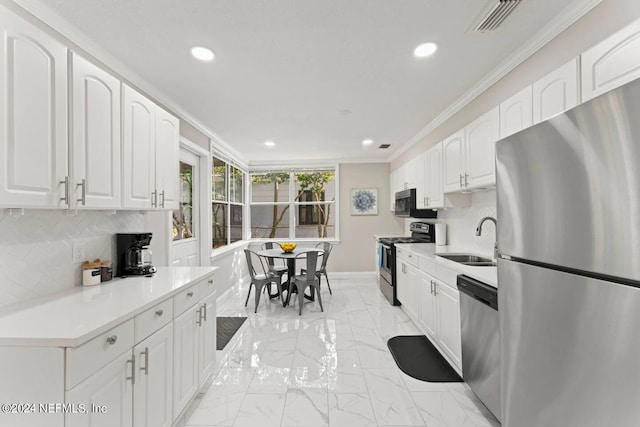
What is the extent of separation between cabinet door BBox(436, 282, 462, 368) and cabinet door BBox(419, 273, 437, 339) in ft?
0.41

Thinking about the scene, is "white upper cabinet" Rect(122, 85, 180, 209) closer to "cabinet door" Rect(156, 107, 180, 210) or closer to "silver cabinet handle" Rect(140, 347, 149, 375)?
"cabinet door" Rect(156, 107, 180, 210)

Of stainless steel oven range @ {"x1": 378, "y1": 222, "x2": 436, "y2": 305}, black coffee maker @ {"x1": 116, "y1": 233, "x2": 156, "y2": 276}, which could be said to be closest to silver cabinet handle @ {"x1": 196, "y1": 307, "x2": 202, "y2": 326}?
black coffee maker @ {"x1": 116, "y1": 233, "x2": 156, "y2": 276}

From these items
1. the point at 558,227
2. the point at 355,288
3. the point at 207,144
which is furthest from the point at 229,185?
the point at 558,227

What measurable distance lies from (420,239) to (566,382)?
12.1 feet

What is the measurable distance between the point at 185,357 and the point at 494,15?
2894 millimetres

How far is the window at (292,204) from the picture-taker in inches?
254

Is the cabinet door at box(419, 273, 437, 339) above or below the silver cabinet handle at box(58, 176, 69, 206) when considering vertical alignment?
below

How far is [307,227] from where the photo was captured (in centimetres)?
650

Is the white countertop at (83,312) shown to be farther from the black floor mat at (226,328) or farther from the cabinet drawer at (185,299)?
the black floor mat at (226,328)

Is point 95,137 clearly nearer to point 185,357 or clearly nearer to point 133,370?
point 133,370

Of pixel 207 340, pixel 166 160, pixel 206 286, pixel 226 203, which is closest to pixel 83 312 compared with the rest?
pixel 206 286

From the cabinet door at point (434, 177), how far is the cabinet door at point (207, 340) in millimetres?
2672

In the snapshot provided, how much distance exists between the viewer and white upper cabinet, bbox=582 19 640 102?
1290 mm

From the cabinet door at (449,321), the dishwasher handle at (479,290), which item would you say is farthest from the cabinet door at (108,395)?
the cabinet door at (449,321)
